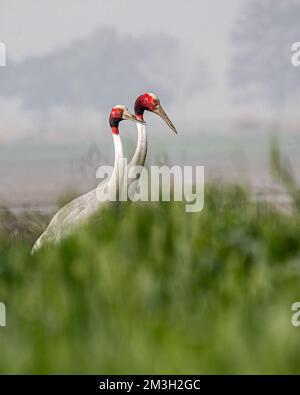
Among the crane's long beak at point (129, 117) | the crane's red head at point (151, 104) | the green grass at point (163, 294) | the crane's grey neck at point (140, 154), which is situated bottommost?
the green grass at point (163, 294)

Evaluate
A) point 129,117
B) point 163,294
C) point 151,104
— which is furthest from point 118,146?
point 163,294

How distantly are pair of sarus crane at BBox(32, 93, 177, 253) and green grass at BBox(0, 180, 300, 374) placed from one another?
1.63ft

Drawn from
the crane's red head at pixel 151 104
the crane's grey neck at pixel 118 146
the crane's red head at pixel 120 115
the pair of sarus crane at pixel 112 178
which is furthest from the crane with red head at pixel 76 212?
the crane's red head at pixel 151 104

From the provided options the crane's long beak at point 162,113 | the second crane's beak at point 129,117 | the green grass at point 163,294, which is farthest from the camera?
the second crane's beak at point 129,117

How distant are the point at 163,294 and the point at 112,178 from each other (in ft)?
7.41

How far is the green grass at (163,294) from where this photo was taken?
370cm

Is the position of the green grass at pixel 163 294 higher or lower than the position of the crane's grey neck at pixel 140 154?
lower

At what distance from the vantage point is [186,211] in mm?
5496

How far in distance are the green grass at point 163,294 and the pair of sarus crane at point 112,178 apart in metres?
0.50

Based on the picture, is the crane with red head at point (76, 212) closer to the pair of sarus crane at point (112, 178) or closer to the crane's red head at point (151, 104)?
the pair of sarus crane at point (112, 178)

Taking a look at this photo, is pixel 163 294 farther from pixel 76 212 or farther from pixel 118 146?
pixel 118 146
